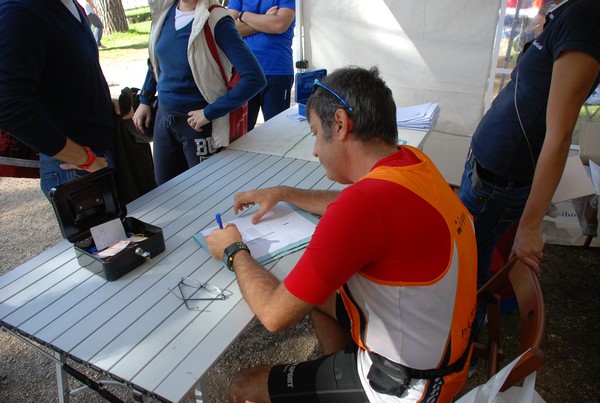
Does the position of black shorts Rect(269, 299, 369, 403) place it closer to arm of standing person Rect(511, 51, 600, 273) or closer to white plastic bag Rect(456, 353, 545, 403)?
white plastic bag Rect(456, 353, 545, 403)

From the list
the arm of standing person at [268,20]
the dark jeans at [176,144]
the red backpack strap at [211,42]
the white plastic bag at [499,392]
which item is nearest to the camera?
the white plastic bag at [499,392]

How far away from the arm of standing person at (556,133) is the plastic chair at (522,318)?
2.2 inches

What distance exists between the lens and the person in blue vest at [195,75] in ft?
6.25

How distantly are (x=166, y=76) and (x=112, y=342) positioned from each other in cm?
146

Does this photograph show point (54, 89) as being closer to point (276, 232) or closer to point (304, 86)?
point (276, 232)

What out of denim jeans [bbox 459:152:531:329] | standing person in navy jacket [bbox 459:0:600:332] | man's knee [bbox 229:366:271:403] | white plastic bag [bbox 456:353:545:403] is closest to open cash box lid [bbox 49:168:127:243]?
man's knee [bbox 229:366:271:403]

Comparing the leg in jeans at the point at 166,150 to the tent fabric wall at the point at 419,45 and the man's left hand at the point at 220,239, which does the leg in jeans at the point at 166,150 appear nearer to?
the man's left hand at the point at 220,239

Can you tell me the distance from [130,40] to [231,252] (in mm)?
11496

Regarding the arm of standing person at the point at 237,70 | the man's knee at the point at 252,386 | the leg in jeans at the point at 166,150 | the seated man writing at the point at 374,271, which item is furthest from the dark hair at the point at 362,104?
the leg in jeans at the point at 166,150

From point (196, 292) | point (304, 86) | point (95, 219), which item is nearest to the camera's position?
point (196, 292)

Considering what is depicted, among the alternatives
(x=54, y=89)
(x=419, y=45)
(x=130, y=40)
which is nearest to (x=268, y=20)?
(x=419, y=45)

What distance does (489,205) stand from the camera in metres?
1.71

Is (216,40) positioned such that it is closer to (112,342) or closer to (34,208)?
(112,342)

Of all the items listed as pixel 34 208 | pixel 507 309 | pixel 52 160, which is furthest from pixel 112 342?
pixel 34 208
